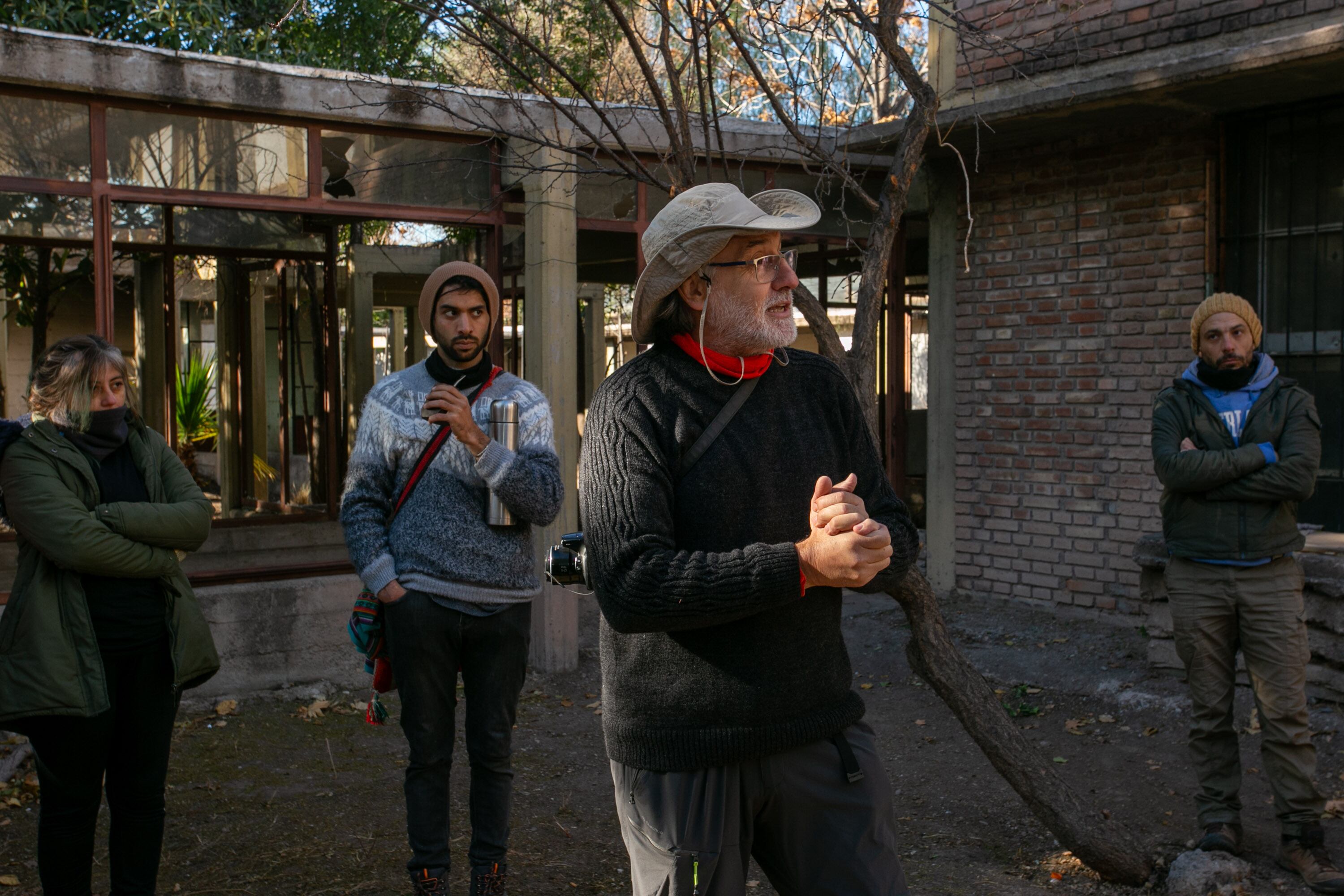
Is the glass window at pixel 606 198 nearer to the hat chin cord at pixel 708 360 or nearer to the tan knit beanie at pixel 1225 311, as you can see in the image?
the tan knit beanie at pixel 1225 311

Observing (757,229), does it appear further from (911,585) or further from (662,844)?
(911,585)

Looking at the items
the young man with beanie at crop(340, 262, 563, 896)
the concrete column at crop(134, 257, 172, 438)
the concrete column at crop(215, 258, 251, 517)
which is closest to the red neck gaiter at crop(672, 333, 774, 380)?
the young man with beanie at crop(340, 262, 563, 896)

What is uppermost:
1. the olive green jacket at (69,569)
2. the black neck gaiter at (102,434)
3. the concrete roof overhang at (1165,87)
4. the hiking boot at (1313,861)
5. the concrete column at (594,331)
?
the concrete roof overhang at (1165,87)

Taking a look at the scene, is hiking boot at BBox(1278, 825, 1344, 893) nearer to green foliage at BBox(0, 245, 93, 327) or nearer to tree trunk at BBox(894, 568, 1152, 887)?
tree trunk at BBox(894, 568, 1152, 887)

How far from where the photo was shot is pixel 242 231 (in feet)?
35.6

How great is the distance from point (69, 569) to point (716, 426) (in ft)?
7.53

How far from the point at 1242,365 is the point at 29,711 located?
436cm

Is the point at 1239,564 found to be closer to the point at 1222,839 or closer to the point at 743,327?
the point at 1222,839

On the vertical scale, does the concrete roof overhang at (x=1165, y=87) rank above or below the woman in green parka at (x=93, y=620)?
above

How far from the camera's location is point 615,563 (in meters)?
2.23

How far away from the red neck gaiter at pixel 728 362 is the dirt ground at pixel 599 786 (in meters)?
2.59

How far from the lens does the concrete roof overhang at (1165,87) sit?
602 centimetres

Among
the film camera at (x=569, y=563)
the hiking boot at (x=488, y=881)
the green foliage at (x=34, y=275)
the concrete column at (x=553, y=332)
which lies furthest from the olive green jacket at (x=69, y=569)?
the green foliage at (x=34, y=275)


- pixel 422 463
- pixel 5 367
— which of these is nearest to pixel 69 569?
pixel 422 463
